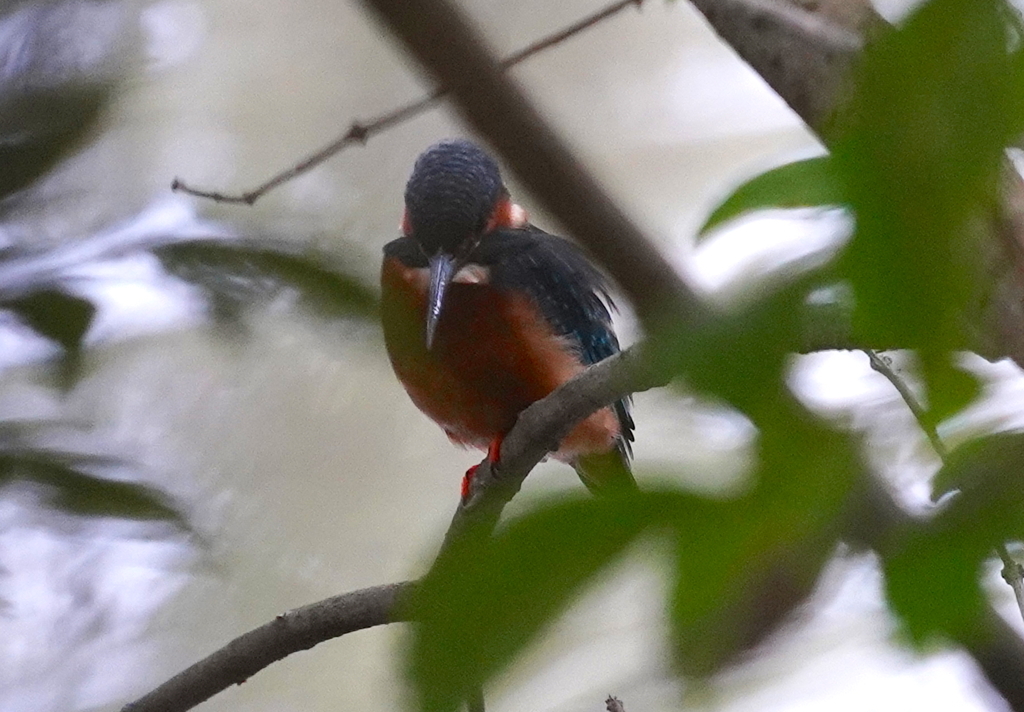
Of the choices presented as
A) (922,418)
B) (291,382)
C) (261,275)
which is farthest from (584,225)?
(291,382)

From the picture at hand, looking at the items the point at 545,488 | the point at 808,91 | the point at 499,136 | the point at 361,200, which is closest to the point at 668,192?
the point at 361,200

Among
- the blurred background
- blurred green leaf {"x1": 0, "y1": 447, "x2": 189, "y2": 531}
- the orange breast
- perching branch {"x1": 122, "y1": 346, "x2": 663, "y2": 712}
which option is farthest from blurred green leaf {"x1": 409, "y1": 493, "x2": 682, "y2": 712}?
the blurred background

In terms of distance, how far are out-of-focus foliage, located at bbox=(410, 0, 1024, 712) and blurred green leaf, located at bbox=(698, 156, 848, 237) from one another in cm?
4

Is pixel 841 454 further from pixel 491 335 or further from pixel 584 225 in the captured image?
pixel 491 335

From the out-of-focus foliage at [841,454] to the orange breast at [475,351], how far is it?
80cm

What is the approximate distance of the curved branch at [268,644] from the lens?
2.82 ft

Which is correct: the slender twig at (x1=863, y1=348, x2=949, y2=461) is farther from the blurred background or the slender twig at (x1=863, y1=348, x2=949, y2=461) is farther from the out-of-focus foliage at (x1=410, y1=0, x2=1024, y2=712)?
the blurred background

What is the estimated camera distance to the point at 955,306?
0.18 meters

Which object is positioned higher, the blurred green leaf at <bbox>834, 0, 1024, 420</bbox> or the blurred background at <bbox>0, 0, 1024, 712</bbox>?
the blurred background at <bbox>0, 0, 1024, 712</bbox>

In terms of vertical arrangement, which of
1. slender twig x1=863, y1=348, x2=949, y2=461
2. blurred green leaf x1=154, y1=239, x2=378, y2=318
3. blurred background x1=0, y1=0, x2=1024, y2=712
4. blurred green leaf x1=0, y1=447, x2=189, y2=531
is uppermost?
blurred background x1=0, y1=0, x2=1024, y2=712

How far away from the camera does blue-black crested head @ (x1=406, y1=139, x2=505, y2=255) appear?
3.39ft

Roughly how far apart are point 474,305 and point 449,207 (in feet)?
0.30

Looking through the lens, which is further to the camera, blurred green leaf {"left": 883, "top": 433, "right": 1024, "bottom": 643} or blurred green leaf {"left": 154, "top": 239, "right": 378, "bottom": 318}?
blurred green leaf {"left": 154, "top": 239, "right": 378, "bottom": 318}

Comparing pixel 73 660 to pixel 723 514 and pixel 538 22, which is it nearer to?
pixel 538 22
